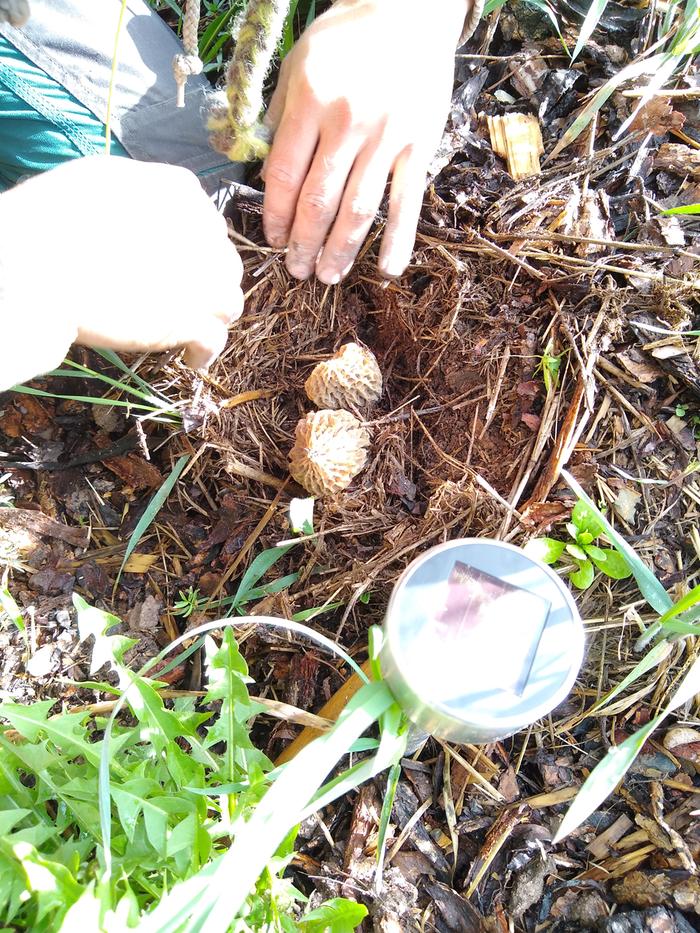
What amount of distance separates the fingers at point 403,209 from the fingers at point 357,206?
3 cm

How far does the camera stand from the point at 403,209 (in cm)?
129

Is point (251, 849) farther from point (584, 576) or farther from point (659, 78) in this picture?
point (659, 78)

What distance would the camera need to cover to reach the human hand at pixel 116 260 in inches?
42.4

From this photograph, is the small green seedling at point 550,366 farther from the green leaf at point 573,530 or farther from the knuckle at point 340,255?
the knuckle at point 340,255

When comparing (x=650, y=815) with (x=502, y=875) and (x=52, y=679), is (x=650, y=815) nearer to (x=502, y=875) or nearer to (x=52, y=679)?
(x=502, y=875)

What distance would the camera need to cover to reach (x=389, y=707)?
0.85 metres

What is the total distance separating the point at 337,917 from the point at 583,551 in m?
0.72

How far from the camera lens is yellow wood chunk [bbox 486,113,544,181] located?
56.9 inches

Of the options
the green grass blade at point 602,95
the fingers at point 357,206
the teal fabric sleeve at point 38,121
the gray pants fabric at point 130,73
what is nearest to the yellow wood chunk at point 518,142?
the green grass blade at point 602,95

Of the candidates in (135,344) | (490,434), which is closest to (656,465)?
(490,434)

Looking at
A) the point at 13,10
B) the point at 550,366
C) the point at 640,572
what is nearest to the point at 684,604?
the point at 640,572

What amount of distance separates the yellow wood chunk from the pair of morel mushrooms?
51cm

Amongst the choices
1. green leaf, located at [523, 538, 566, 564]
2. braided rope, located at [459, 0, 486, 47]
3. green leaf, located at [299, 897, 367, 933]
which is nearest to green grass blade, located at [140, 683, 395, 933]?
green leaf, located at [299, 897, 367, 933]

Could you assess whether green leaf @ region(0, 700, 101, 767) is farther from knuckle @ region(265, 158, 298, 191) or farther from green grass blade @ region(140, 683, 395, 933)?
knuckle @ region(265, 158, 298, 191)
